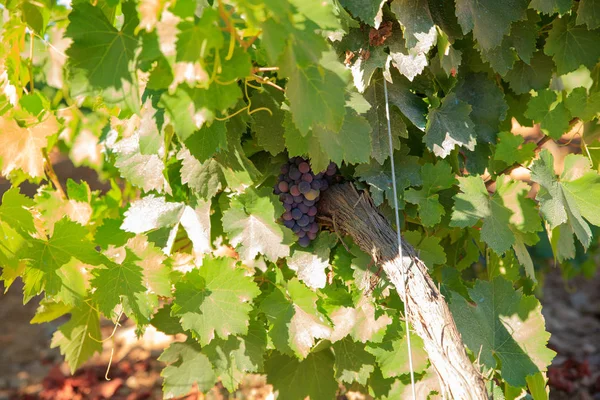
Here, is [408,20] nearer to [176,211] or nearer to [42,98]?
[176,211]

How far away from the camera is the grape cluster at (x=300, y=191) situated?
102 cm

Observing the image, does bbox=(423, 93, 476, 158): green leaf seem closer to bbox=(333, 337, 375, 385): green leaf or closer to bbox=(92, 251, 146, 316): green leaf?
bbox=(333, 337, 375, 385): green leaf

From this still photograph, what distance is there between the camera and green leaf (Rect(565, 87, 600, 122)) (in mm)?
1117

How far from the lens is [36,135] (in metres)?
1.16

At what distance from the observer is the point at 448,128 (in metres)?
1.02

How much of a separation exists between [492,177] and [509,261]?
185 mm

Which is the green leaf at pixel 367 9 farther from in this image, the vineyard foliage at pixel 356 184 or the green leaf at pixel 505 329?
the green leaf at pixel 505 329

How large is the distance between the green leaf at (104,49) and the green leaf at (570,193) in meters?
0.68

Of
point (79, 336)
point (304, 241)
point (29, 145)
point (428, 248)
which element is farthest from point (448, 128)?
point (79, 336)

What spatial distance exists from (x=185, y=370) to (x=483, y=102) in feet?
2.60

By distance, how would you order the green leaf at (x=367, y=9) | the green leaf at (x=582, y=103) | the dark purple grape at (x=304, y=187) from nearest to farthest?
the green leaf at (x=367, y=9), the dark purple grape at (x=304, y=187), the green leaf at (x=582, y=103)

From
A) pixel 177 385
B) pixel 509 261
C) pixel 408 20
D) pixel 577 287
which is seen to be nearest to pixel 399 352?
pixel 509 261

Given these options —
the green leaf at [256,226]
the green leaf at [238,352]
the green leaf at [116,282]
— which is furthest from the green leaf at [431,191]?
the green leaf at [116,282]

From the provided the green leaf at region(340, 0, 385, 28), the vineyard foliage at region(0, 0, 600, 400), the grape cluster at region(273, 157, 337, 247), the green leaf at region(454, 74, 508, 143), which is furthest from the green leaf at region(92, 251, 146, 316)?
the green leaf at region(454, 74, 508, 143)
